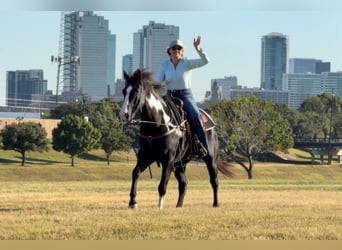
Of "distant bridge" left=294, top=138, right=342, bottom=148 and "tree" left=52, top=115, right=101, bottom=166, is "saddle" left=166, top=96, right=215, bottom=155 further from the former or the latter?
"distant bridge" left=294, top=138, right=342, bottom=148

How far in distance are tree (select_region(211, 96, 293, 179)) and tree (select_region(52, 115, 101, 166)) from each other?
11.0 meters

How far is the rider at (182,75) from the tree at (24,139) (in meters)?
65.1

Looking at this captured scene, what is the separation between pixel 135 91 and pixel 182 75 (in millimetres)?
1411

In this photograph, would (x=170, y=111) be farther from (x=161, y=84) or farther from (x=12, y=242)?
(x=12, y=242)

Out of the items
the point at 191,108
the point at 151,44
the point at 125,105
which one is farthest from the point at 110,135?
the point at 125,105

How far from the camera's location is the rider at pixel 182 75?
15.4m

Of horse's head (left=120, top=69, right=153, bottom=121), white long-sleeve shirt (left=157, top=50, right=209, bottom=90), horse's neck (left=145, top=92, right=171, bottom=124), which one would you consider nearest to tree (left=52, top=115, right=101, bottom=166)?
white long-sleeve shirt (left=157, top=50, right=209, bottom=90)

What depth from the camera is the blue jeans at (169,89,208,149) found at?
52.1ft

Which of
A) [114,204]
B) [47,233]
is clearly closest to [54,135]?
[114,204]

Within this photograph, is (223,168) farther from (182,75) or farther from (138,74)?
(138,74)

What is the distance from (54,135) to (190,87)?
65000 mm

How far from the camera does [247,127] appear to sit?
7125 cm

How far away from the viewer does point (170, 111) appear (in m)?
15.5

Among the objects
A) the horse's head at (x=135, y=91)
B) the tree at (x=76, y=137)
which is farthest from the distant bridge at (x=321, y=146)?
the horse's head at (x=135, y=91)
